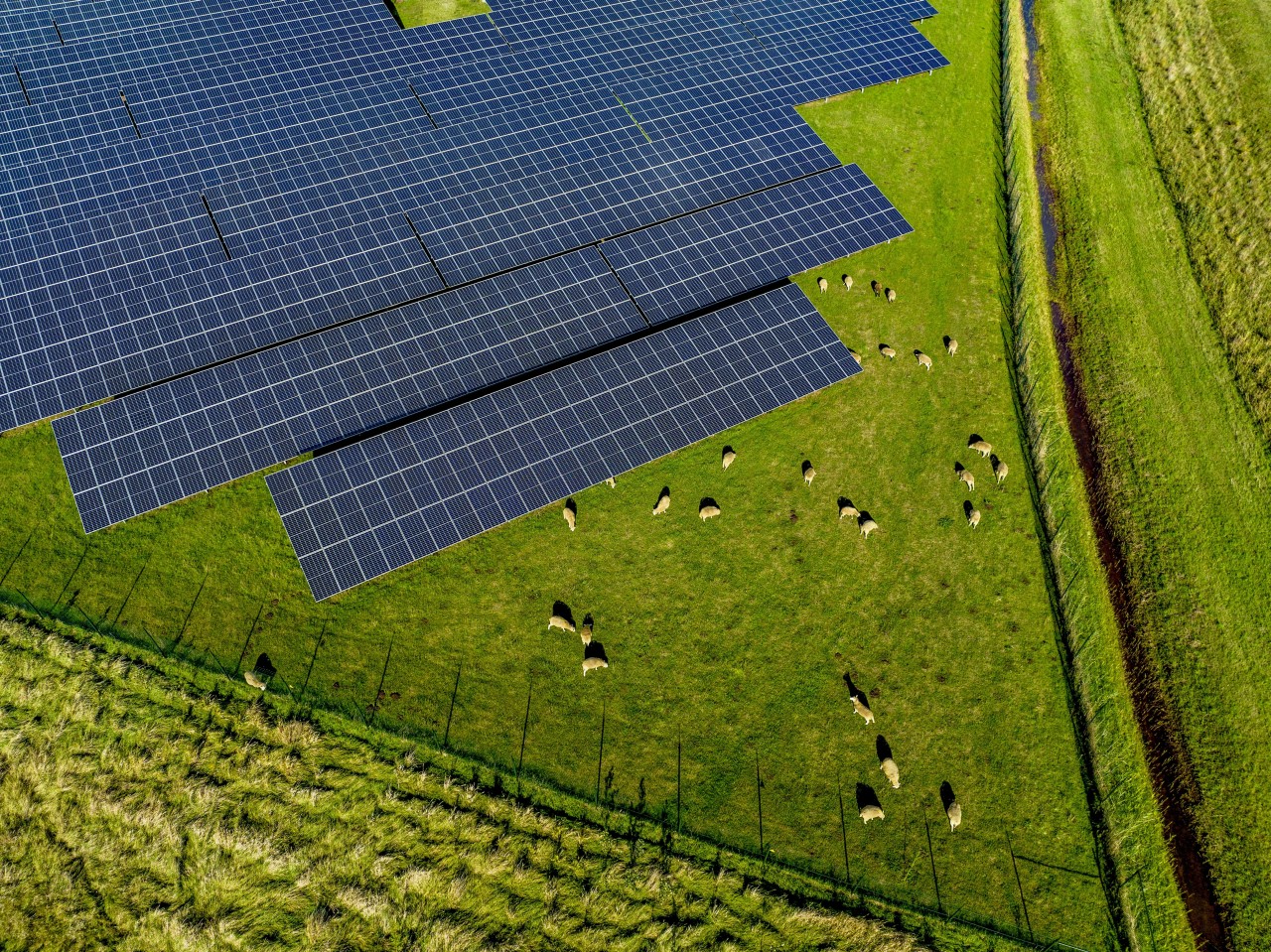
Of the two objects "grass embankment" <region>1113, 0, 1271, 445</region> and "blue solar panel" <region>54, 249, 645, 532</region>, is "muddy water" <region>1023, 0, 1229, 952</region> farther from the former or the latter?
"blue solar panel" <region>54, 249, 645, 532</region>

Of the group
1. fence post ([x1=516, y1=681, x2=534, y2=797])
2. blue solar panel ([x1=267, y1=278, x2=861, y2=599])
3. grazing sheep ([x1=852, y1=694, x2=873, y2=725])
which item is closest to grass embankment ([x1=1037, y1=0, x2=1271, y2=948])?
grazing sheep ([x1=852, y1=694, x2=873, y2=725])

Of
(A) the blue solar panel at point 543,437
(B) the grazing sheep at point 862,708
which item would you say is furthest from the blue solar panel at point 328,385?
(B) the grazing sheep at point 862,708

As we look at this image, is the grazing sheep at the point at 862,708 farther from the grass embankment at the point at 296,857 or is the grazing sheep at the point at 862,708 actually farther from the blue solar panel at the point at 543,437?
the blue solar panel at the point at 543,437

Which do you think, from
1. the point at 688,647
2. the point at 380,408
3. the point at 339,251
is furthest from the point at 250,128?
the point at 688,647

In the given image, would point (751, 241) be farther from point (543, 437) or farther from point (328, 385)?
point (328, 385)

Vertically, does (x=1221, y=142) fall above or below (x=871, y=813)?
above

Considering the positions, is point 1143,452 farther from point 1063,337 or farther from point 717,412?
point 717,412

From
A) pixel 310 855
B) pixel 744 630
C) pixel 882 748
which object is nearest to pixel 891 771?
pixel 882 748
